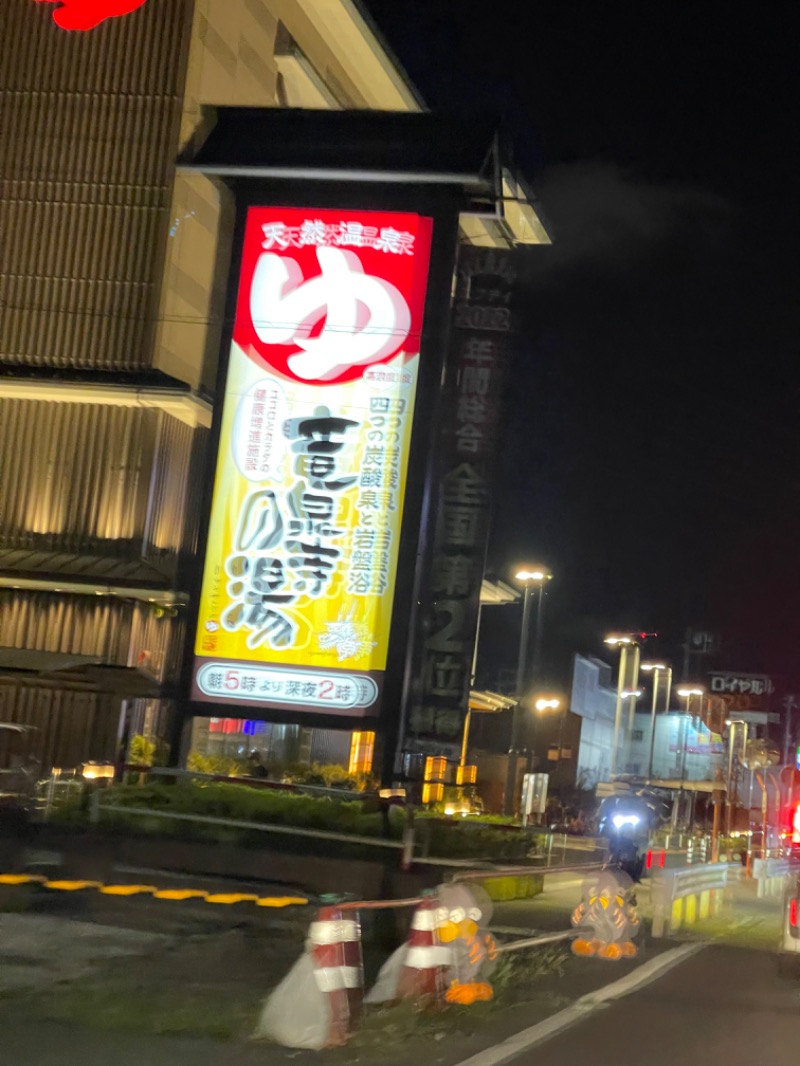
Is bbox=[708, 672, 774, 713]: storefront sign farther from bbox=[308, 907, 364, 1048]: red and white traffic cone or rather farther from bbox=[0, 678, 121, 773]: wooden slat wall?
bbox=[308, 907, 364, 1048]: red and white traffic cone

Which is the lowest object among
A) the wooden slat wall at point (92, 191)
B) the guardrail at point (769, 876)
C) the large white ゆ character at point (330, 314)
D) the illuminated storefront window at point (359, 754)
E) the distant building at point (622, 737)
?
the guardrail at point (769, 876)

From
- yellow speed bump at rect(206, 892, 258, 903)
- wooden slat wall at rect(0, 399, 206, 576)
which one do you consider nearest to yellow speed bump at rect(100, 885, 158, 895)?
yellow speed bump at rect(206, 892, 258, 903)

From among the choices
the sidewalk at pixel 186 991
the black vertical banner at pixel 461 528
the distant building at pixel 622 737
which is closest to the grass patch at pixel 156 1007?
the sidewalk at pixel 186 991

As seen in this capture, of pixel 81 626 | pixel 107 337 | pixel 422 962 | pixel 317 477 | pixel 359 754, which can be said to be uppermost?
pixel 107 337

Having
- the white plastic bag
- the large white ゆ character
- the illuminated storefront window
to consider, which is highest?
the large white ゆ character

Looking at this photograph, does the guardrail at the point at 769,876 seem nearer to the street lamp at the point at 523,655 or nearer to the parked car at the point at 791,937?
the street lamp at the point at 523,655

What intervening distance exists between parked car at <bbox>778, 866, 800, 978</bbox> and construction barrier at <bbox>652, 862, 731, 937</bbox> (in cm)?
383

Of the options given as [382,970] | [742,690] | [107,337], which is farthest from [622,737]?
[382,970]

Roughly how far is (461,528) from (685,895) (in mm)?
7140

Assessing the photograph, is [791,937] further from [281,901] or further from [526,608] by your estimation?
[526,608]

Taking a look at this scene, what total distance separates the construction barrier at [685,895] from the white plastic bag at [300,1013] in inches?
353

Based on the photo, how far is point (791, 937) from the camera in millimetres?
12734

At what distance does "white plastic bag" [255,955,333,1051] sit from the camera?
8.48 meters

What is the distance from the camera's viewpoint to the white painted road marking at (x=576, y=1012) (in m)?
8.73
